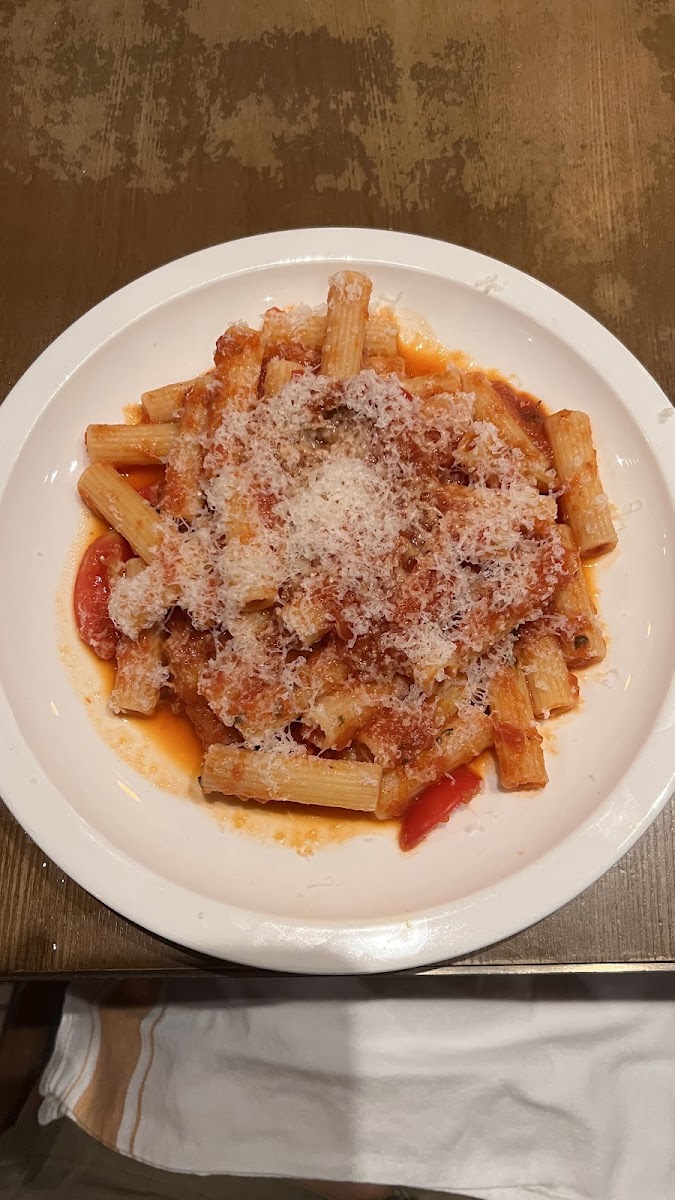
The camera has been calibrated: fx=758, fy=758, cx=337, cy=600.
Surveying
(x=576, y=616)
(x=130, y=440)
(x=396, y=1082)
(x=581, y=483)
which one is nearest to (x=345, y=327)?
(x=130, y=440)

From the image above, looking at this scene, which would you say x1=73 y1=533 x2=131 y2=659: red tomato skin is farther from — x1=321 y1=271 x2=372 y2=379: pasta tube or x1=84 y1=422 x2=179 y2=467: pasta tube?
x1=321 y1=271 x2=372 y2=379: pasta tube

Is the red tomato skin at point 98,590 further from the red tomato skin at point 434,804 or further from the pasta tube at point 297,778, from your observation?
the red tomato skin at point 434,804

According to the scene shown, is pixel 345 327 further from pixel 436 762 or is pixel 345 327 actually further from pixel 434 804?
pixel 434 804

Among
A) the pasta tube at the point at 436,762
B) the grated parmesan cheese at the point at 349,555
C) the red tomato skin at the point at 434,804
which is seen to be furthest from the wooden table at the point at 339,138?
the red tomato skin at the point at 434,804

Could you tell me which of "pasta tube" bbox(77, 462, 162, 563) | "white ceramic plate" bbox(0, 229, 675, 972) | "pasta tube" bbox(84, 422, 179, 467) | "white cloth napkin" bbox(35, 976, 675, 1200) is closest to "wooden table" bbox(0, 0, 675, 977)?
"white ceramic plate" bbox(0, 229, 675, 972)

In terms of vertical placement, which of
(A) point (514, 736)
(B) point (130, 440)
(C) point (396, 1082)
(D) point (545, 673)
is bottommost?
(C) point (396, 1082)

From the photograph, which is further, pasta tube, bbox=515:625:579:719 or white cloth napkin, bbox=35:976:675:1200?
white cloth napkin, bbox=35:976:675:1200

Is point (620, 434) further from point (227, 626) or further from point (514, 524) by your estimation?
point (227, 626)
